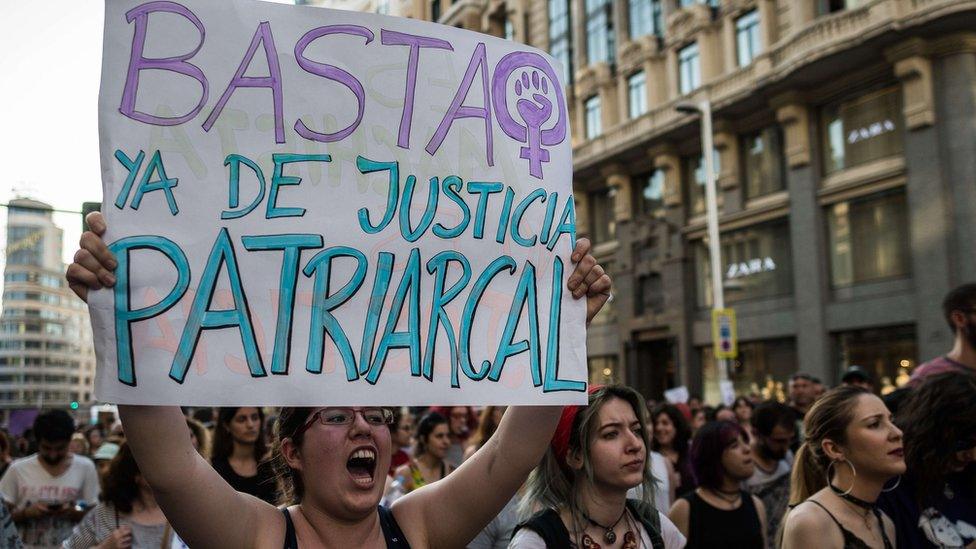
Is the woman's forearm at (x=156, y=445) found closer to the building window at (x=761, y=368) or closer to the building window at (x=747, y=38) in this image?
the building window at (x=761, y=368)

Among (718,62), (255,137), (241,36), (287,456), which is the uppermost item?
(718,62)

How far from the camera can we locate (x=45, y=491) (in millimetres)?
5824

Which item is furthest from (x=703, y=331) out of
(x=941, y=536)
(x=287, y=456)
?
(x=287, y=456)

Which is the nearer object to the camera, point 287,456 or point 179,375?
point 179,375

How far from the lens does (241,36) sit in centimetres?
227

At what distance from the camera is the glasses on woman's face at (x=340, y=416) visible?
87.4 inches

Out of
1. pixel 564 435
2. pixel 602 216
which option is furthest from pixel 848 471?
pixel 602 216

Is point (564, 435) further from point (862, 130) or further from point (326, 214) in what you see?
point (862, 130)

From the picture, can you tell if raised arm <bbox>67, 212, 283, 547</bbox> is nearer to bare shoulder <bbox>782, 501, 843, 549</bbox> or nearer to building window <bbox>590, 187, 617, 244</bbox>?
bare shoulder <bbox>782, 501, 843, 549</bbox>

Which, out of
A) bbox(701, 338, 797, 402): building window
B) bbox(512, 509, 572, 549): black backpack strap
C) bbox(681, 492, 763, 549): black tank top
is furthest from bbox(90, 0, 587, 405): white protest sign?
bbox(701, 338, 797, 402): building window

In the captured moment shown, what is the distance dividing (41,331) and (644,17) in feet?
310

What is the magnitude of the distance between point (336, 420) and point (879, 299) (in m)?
17.7

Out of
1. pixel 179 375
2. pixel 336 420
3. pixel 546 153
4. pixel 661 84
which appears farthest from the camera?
pixel 661 84

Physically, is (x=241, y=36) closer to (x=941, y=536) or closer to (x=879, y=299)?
(x=941, y=536)
